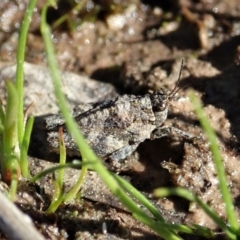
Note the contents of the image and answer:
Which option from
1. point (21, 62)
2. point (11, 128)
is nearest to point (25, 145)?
point (11, 128)

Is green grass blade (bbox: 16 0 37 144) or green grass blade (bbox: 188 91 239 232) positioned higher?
green grass blade (bbox: 16 0 37 144)

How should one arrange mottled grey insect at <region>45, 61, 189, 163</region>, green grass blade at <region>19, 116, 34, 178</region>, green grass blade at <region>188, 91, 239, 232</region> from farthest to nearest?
mottled grey insect at <region>45, 61, 189, 163</region> < green grass blade at <region>19, 116, 34, 178</region> < green grass blade at <region>188, 91, 239, 232</region>

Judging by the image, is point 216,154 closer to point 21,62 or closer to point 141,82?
point 21,62

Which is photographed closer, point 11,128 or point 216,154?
point 216,154

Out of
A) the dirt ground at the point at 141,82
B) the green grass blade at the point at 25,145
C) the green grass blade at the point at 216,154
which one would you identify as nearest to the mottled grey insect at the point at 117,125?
the dirt ground at the point at 141,82

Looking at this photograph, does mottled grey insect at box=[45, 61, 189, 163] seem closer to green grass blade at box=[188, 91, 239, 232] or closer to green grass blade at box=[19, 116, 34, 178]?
green grass blade at box=[19, 116, 34, 178]

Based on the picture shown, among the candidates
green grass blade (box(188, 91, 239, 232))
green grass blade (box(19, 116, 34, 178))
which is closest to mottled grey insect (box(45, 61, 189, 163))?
green grass blade (box(19, 116, 34, 178))
